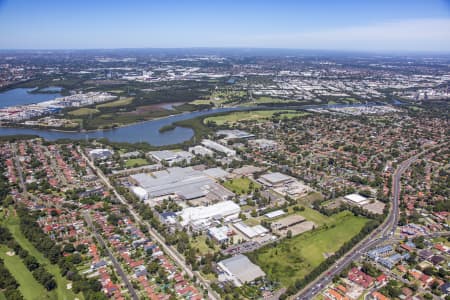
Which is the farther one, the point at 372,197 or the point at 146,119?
the point at 146,119

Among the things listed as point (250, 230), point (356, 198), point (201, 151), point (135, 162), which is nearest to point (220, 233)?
point (250, 230)

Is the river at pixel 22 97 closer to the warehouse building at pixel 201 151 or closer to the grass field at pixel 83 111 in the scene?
the grass field at pixel 83 111

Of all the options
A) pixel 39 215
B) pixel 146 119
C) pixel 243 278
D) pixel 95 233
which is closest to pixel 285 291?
pixel 243 278

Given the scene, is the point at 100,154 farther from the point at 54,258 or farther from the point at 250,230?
the point at 250,230

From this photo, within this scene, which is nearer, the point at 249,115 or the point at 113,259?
the point at 113,259

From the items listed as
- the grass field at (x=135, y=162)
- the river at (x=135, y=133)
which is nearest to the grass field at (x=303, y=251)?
the grass field at (x=135, y=162)

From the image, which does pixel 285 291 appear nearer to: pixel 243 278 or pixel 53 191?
pixel 243 278
